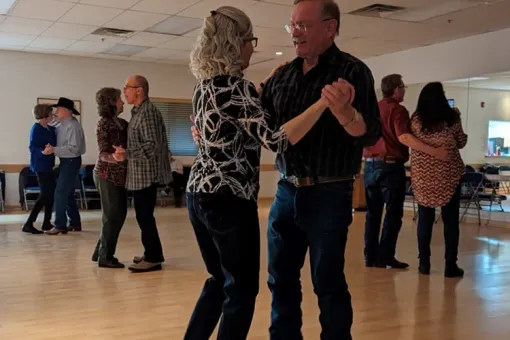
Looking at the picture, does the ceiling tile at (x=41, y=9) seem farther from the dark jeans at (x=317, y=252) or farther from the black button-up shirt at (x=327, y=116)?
the dark jeans at (x=317, y=252)

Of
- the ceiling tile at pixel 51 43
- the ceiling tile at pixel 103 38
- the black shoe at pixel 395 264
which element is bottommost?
the black shoe at pixel 395 264

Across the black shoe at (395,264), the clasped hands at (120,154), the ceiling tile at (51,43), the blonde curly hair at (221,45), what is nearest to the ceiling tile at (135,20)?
the ceiling tile at (51,43)

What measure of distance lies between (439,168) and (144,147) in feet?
7.64

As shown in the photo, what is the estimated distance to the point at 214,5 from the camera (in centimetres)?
646

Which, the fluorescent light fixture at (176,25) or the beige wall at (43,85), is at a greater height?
the fluorescent light fixture at (176,25)

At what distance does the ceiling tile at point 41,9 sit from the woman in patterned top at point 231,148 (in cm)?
500

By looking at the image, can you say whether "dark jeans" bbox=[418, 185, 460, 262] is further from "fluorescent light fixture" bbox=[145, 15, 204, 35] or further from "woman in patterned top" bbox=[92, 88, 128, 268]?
"fluorescent light fixture" bbox=[145, 15, 204, 35]

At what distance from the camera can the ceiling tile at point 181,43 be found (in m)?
8.49

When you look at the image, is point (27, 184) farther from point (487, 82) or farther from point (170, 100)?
point (487, 82)

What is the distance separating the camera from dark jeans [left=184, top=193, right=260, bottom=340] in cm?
204

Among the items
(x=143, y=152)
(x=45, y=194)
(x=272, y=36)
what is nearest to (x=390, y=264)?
(x=143, y=152)

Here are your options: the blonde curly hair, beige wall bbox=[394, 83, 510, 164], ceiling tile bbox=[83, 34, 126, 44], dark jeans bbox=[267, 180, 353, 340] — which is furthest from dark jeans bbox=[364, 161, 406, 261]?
ceiling tile bbox=[83, 34, 126, 44]

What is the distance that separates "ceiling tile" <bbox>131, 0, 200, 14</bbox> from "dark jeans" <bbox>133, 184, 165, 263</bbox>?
9.13ft

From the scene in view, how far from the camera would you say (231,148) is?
203 cm
